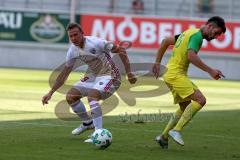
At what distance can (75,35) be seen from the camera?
506 inches

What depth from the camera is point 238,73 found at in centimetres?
3769

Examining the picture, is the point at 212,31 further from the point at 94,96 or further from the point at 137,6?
the point at 137,6

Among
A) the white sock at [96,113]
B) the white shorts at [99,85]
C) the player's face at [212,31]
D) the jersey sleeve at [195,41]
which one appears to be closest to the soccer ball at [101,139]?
the white sock at [96,113]

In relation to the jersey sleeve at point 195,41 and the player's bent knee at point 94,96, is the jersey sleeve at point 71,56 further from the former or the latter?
the jersey sleeve at point 195,41

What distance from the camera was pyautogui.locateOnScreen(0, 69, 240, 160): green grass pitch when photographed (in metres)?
12.1

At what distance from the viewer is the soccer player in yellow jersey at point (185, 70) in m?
12.5

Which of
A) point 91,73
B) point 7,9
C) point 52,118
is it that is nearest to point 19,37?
point 7,9

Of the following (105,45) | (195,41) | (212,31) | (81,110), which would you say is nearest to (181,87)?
(195,41)

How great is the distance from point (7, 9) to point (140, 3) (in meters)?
6.73

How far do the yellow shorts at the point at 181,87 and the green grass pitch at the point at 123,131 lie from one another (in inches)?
33.2

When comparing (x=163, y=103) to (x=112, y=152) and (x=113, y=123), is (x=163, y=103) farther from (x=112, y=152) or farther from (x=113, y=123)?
(x=112, y=152)

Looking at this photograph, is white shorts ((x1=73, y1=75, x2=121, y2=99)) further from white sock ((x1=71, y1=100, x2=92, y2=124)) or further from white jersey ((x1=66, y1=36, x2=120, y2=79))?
white sock ((x1=71, y1=100, x2=92, y2=124))

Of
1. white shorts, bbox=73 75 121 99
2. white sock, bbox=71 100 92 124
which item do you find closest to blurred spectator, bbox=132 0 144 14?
white sock, bbox=71 100 92 124

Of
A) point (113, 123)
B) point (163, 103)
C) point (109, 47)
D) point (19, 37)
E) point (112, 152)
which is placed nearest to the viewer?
point (112, 152)
